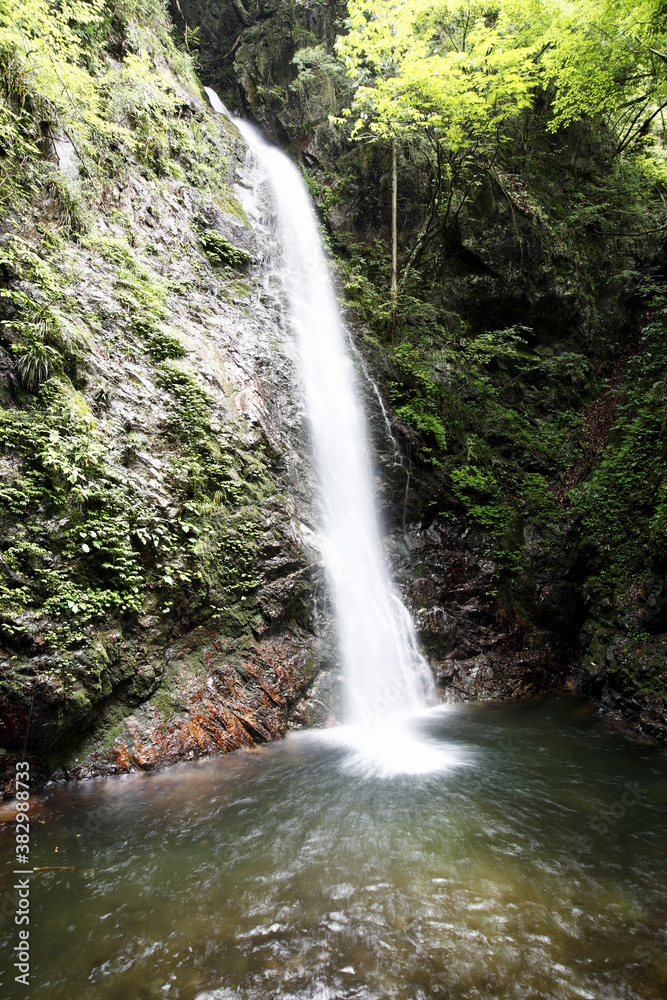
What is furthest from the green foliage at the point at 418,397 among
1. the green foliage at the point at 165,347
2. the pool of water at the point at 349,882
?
Result: the pool of water at the point at 349,882

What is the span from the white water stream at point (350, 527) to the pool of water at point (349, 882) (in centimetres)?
111

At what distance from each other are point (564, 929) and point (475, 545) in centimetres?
661

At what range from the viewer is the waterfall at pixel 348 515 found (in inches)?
274

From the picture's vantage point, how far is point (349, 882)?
10.5 ft

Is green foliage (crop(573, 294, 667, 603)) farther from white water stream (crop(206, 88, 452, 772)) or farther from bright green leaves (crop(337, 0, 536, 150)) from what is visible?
bright green leaves (crop(337, 0, 536, 150))

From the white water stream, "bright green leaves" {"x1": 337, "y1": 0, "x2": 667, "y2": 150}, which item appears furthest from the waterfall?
"bright green leaves" {"x1": 337, "y1": 0, "x2": 667, "y2": 150}

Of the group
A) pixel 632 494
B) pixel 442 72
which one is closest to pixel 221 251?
pixel 442 72

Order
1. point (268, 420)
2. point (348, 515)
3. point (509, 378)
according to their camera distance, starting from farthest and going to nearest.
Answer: point (509, 378), point (348, 515), point (268, 420)

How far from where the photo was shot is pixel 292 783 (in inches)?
181

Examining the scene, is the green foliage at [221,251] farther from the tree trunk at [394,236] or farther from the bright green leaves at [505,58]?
the bright green leaves at [505,58]

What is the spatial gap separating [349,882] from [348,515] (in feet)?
18.4

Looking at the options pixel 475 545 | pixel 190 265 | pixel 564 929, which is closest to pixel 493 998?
pixel 564 929

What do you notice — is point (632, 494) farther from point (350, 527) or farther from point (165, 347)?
point (165, 347)

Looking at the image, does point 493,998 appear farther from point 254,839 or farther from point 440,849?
point 254,839
